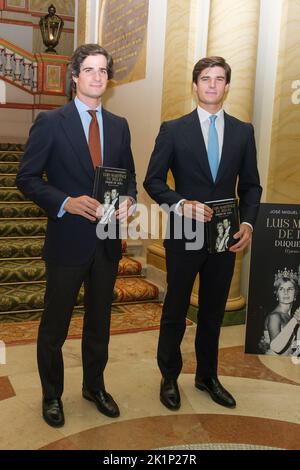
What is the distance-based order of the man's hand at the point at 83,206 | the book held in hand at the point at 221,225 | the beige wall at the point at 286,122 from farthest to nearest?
1. the beige wall at the point at 286,122
2. the book held in hand at the point at 221,225
3. the man's hand at the point at 83,206

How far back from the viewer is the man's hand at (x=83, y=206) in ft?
7.62

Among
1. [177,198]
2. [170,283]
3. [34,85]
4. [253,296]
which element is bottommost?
[253,296]

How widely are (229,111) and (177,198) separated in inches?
71.4

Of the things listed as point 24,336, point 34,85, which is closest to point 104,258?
point 24,336

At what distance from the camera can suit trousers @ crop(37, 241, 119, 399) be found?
250cm

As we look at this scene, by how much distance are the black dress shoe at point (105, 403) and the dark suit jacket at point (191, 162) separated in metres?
0.86

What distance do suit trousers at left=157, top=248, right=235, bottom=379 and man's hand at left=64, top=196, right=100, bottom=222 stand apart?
57 centimetres

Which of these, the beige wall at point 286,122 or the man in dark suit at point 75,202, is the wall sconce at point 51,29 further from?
the man in dark suit at point 75,202

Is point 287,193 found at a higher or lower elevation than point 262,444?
higher

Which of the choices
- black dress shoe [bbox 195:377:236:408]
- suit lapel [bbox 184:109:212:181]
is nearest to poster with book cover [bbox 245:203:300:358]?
black dress shoe [bbox 195:377:236:408]

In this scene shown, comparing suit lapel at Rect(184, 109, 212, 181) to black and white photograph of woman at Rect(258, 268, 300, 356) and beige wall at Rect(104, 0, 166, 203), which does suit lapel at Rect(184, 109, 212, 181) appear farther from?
beige wall at Rect(104, 0, 166, 203)

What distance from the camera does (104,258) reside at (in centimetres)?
255

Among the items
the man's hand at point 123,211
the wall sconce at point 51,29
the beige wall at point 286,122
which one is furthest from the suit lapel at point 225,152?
the wall sconce at point 51,29
